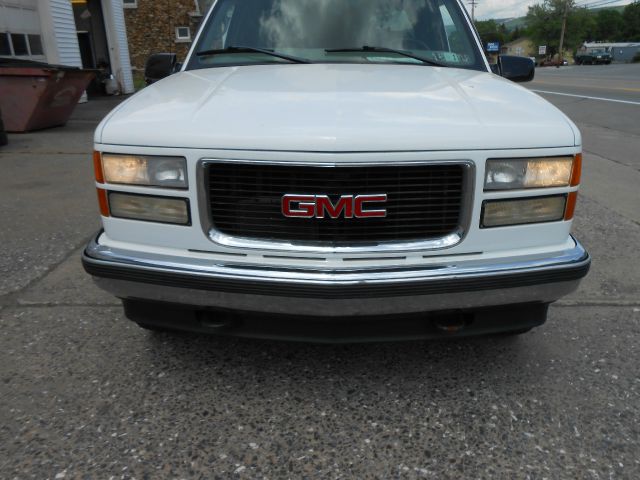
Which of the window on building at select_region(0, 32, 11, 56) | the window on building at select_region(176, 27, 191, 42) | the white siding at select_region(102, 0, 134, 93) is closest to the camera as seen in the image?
the window on building at select_region(0, 32, 11, 56)

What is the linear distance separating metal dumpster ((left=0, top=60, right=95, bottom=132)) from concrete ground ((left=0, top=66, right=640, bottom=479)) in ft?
21.7

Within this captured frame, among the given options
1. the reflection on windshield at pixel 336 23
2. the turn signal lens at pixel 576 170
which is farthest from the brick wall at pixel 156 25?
the turn signal lens at pixel 576 170

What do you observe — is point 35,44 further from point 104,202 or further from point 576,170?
point 576,170

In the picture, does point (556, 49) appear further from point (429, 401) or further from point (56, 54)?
point (429, 401)

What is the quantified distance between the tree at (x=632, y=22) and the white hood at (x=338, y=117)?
420 feet

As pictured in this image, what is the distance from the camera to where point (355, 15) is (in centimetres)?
320

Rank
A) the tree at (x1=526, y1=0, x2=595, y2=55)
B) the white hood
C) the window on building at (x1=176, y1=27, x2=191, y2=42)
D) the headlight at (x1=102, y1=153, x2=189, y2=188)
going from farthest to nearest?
the tree at (x1=526, y1=0, x2=595, y2=55), the window on building at (x1=176, y1=27, x2=191, y2=42), the headlight at (x1=102, y1=153, x2=189, y2=188), the white hood

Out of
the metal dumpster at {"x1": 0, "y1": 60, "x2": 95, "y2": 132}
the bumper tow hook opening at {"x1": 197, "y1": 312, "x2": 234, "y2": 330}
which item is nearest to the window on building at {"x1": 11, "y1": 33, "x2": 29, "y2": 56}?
the metal dumpster at {"x1": 0, "y1": 60, "x2": 95, "y2": 132}

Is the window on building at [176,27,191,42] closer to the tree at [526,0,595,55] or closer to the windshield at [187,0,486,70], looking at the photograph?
the windshield at [187,0,486,70]

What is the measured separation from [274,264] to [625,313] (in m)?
2.23

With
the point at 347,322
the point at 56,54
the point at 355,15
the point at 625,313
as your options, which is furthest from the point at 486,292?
the point at 56,54

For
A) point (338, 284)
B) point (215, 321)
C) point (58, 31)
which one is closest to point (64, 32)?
point (58, 31)

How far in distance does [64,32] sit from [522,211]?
13.7 m

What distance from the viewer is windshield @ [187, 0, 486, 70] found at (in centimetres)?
304
